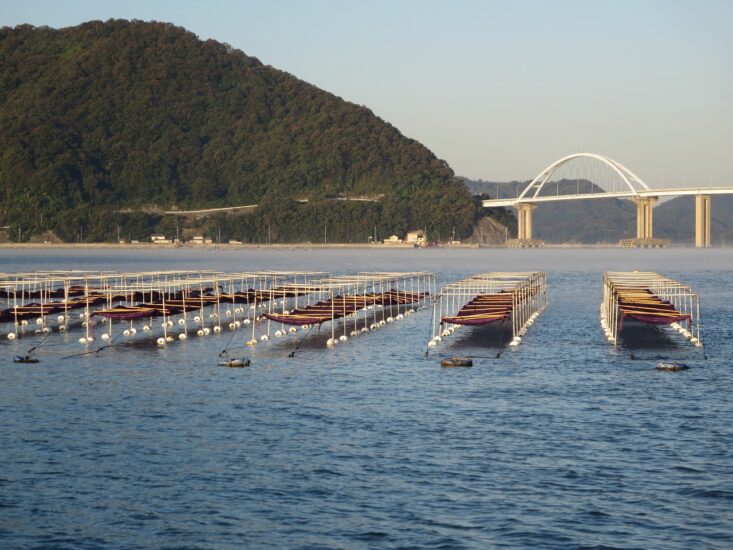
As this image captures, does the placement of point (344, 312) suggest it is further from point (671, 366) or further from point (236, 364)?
point (671, 366)

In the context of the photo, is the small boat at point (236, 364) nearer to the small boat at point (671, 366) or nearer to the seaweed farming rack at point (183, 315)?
the seaweed farming rack at point (183, 315)

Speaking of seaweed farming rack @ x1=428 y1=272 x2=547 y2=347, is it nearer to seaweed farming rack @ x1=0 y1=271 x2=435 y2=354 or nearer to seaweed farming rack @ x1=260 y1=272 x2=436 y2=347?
seaweed farming rack @ x1=260 y1=272 x2=436 y2=347

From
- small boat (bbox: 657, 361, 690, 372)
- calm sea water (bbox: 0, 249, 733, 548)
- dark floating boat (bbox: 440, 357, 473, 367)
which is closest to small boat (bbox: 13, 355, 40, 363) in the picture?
calm sea water (bbox: 0, 249, 733, 548)

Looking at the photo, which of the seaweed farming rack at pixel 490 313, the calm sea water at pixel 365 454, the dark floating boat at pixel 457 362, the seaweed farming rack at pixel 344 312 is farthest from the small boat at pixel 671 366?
the seaweed farming rack at pixel 344 312

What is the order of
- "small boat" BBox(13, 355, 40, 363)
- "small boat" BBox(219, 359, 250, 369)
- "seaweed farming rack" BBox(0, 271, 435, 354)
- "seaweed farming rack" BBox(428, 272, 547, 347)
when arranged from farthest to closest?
"seaweed farming rack" BBox(0, 271, 435, 354) → "seaweed farming rack" BBox(428, 272, 547, 347) → "small boat" BBox(13, 355, 40, 363) → "small boat" BBox(219, 359, 250, 369)

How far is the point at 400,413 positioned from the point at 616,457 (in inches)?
314

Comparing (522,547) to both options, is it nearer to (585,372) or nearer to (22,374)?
(585,372)

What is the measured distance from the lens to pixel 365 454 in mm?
26578

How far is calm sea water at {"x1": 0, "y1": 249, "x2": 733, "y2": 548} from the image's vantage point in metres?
20.7

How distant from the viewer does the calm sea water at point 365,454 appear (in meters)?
20.7

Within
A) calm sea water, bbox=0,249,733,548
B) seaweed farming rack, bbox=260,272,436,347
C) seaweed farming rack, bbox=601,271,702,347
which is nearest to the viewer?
calm sea water, bbox=0,249,733,548

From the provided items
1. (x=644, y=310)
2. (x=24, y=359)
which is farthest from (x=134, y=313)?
(x=644, y=310)

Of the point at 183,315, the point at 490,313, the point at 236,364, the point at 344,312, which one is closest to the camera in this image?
the point at 236,364

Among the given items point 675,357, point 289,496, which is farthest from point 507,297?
point 289,496
